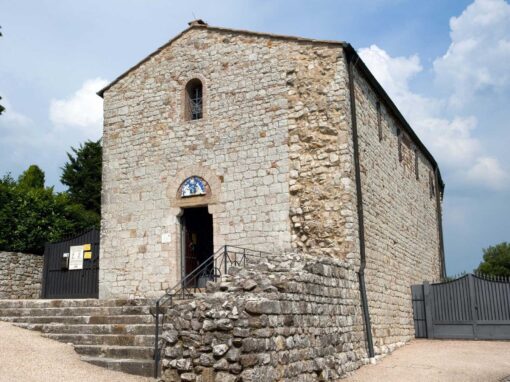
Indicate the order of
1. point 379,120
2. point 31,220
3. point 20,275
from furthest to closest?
point 31,220 → point 20,275 → point 379,120

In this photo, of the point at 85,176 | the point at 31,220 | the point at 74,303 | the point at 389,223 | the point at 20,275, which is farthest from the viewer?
the point at 85,176

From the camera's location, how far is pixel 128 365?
877 cm

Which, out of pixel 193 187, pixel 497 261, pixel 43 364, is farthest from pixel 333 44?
pixel 497 261

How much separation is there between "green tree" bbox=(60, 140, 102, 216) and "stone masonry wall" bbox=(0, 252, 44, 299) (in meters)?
10.4

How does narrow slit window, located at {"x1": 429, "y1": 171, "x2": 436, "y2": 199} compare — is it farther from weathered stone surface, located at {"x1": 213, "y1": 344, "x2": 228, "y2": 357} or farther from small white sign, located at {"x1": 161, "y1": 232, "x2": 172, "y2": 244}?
weathered stone surface, located at {"x1": 213, "y1": 344, "x2": 228, "y2": 357}

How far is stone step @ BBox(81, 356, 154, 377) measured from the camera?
8625mm

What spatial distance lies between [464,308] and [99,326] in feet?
33.4

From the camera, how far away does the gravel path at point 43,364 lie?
802 centimetres

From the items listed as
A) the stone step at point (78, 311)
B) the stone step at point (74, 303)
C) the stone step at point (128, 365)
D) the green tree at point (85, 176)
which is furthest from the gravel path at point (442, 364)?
the green tree at point (85, 176)

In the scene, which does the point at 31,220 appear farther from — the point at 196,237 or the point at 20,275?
the point at 196,237

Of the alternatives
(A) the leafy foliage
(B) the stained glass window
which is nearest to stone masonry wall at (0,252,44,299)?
(A) the leafy foliage

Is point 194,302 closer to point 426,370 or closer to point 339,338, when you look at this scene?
point 339,338

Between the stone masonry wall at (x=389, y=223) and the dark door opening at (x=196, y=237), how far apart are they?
3968mm

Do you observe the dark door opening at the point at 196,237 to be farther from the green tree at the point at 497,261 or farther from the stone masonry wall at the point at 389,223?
the green tree at the point at 497,261
